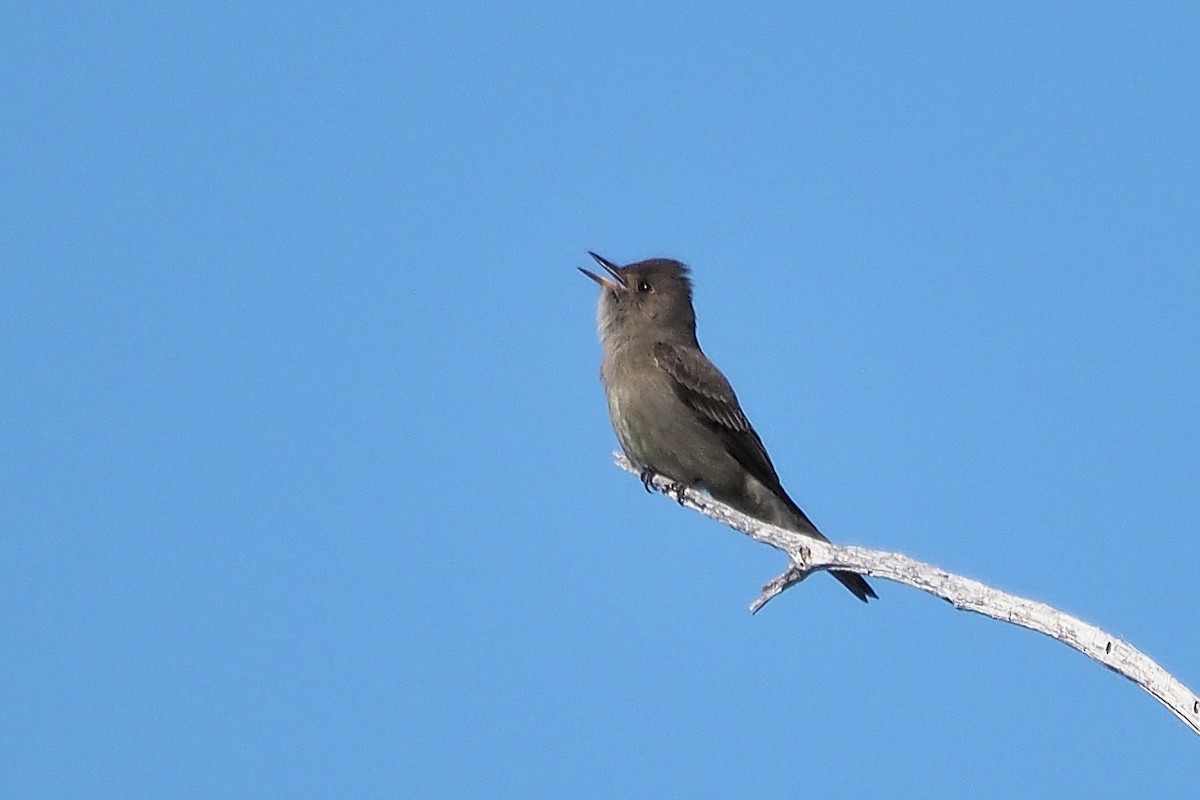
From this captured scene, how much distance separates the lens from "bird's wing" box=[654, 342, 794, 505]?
14125 millimetres

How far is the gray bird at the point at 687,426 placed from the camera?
1398cm

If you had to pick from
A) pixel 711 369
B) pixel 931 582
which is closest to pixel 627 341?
pixel 711 369

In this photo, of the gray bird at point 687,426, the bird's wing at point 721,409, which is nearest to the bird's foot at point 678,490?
the gray bird at point 687,426

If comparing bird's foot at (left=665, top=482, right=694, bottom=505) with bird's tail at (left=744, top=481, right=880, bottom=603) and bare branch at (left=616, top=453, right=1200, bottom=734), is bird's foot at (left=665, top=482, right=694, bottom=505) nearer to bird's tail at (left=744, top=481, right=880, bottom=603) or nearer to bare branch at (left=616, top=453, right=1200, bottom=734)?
bird's tail at (left=744, top=481, right=880, bottom=603)

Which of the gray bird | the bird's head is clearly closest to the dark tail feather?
the gray bird

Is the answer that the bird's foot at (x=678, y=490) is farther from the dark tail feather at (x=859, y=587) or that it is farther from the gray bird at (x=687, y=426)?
the dark tail feather at (x=859, y=587)

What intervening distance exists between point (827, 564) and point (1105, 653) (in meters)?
2.42

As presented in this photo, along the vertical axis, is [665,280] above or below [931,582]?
above

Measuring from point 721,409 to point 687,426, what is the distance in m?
0.41

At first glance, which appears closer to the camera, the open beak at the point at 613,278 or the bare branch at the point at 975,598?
the bare branch at the point at 975,598

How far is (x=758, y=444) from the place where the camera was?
562 inches

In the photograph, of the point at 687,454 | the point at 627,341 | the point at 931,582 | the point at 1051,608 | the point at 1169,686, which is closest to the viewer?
the point at 1169,686

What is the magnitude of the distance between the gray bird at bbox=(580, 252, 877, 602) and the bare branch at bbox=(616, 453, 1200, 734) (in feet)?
8.09

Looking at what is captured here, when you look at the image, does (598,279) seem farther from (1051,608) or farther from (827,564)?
(1051,608)
